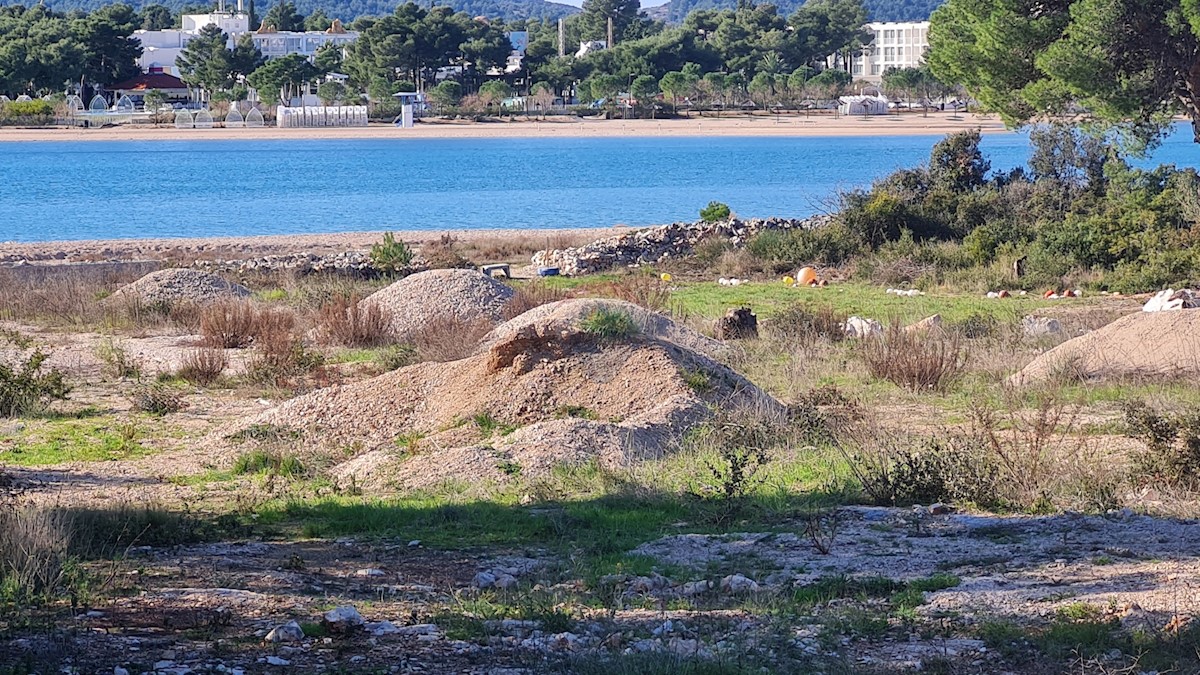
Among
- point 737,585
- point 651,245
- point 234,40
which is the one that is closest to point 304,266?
point 651,245

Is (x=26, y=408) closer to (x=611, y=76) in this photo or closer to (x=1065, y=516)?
(x=1065, y=516)

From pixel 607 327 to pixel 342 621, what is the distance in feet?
20.6

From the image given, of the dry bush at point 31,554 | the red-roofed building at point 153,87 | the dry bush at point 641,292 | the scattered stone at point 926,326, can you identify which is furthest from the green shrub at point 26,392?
the red-roofed building at point 153,87

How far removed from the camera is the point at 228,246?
35.9 metres

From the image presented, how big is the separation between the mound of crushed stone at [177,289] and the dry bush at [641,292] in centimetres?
555

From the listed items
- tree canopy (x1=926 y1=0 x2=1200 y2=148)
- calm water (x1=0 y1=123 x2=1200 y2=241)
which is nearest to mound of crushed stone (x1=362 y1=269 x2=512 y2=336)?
tree canopy (x1=926 y1=0 x2=1200 y2=148)

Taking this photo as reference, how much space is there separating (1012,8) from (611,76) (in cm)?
9724

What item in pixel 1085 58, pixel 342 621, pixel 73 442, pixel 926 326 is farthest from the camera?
pixel 1085 58

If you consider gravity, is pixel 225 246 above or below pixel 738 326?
below

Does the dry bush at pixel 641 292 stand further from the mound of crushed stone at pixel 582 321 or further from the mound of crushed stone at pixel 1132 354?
the mound of crushed stone at pixel 1132 354

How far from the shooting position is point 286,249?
35.1 metres

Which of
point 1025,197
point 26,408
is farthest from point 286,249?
point 26,408

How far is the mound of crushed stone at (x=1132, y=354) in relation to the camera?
45.0 ft

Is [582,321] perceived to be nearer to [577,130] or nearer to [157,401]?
[157,401]
